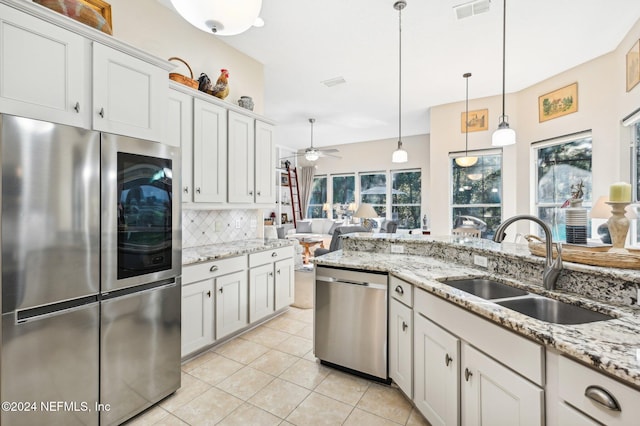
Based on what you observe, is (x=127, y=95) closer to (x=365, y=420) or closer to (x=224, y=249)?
(x=224, y=249)

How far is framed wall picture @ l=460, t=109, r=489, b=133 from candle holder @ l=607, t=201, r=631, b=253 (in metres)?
4.29

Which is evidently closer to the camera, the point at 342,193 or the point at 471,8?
the point at 471,8

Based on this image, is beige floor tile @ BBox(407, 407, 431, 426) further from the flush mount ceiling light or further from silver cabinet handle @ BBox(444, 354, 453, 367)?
the flush mount ceiling light

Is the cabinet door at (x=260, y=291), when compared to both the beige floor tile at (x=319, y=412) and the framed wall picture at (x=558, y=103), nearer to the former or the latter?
the beige floor tile at (x=319, y=412)

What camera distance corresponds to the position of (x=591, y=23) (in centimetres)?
309

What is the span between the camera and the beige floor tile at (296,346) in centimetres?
272

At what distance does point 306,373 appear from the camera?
2.36 m

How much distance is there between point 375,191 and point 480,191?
3.44m

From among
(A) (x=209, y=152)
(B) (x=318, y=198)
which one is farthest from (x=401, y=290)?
(B) (x=318, y=198)

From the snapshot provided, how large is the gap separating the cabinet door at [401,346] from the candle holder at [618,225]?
1129 millimetres

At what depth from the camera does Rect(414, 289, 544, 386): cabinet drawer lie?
1.07m

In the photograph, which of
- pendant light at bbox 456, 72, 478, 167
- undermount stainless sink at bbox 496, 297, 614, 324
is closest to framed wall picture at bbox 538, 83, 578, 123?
pendant light at bbox 456, 72, 478, 167

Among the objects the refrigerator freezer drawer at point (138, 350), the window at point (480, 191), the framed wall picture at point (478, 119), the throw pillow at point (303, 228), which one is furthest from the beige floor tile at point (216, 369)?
the throw pillow at point (303, 228)

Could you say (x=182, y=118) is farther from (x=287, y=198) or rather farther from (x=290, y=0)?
(x=287, y=198)
